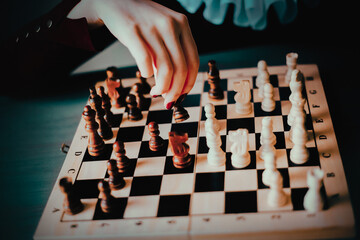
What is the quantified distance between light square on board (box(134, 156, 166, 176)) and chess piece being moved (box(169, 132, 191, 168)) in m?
0.07

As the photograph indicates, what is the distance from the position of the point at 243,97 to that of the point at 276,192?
0.61 metres

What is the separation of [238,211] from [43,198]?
0.77 m

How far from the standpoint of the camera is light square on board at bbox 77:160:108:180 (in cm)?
171

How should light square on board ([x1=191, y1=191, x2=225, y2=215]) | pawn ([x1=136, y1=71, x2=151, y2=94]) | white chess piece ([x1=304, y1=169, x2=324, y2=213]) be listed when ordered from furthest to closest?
pawn ([x1=136, y1=71, x2=151, y2=94]), light square on board ([x1=191, y1=191, x2=225, y2=215]), white chess piece ([x1=304, y1=169, x2=324, y2=213])

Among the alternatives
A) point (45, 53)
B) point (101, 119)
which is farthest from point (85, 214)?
point (45, 53)

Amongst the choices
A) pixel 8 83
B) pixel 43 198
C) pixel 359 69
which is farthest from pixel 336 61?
pixel 8 83

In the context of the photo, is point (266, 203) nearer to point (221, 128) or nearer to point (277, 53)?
point (221, 128)

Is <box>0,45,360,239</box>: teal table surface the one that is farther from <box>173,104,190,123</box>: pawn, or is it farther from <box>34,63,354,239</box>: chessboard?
<box>173,104,190,123</box>: pawn

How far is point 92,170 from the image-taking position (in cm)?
175

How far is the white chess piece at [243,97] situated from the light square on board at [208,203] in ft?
1.74

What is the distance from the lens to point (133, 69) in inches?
98.6

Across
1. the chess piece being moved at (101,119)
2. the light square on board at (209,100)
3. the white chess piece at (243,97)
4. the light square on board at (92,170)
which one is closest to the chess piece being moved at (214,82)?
the light square on board at (209,100)

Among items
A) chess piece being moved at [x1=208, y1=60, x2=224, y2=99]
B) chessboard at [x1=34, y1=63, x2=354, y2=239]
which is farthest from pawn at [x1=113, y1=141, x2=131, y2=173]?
chess piece being moved at [x1=208, y1=60, x2=224, y2=99]

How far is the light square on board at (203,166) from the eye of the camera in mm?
1656
